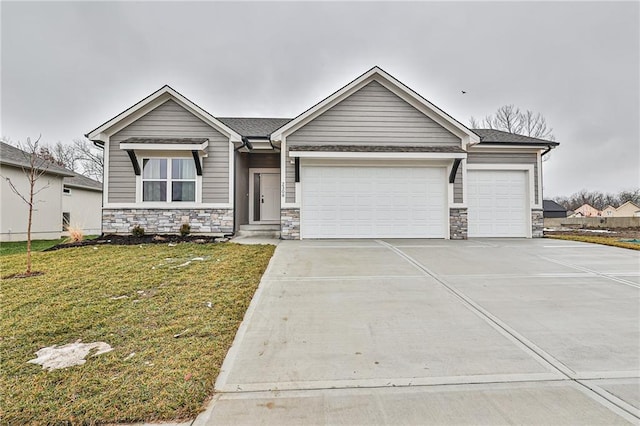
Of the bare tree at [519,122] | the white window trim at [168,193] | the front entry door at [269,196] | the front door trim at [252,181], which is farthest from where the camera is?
the bare tree at [519,122]

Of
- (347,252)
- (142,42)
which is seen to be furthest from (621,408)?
(142,42)

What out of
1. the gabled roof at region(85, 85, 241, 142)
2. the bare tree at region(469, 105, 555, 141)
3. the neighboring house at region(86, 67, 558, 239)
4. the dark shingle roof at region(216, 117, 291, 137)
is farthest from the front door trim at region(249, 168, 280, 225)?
the bare tree at region(469, 105, 555, 141)

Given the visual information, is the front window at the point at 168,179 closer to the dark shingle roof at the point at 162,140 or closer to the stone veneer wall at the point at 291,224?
the dark shingle roof at the point at 162,140

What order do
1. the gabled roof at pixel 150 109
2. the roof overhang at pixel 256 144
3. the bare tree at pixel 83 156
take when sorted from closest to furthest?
the gabled roof at pixel 150 109 → the roof overhang at pixel 256 144 → the bare tree at pixel 83 156

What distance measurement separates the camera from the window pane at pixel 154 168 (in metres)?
10.5

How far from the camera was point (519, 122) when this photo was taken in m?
29.9

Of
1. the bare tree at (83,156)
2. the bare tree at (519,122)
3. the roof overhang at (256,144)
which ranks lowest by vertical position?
the roof overhang at (256,144)

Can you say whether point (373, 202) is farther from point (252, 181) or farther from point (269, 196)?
point (252, 181)

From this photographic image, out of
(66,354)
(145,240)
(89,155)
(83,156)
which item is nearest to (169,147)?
(145,240)

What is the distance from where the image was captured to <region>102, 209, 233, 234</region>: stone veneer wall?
34.0 ft

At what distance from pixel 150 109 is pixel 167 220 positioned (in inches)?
153

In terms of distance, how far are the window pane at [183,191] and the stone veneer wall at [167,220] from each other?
43cm

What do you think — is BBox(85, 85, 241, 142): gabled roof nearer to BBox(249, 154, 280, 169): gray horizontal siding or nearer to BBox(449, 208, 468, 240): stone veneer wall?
BBox(249, 154, 280, 169): gray horizontal siding

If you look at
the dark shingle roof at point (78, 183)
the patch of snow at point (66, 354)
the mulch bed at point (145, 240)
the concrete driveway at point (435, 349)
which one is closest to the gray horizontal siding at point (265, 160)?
the mulch bed at point (145, 240)
